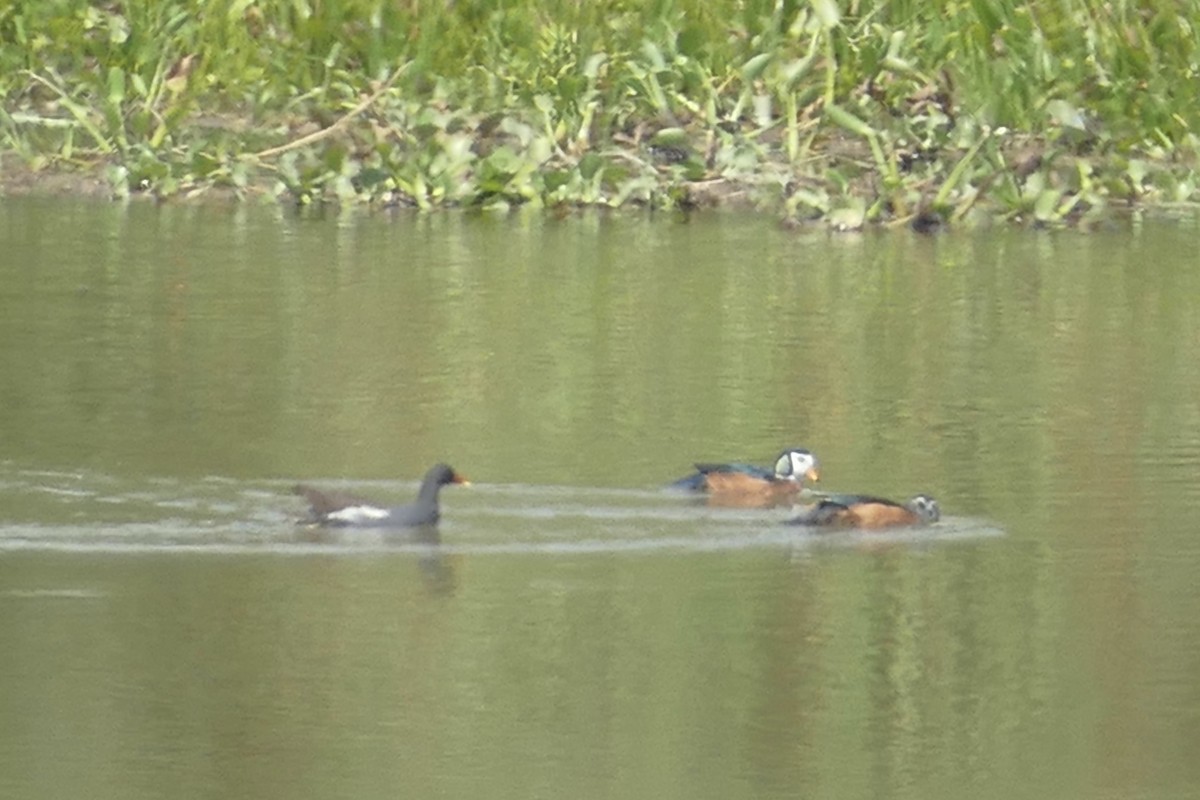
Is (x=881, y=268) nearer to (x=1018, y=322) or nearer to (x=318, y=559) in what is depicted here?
(x=1018, y=322)

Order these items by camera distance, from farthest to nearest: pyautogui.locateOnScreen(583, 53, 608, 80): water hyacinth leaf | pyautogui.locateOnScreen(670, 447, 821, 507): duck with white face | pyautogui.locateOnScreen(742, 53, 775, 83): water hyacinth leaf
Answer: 1. pyautogui.locateOnScreen(583, 53, 608, 80): water hyacinth leaf
2. pyautogui.locateOnScreen(742, 53, 775, 83): water hyacinth leaf
3. pyautogui.locateOnScreen(670, 447, 821, 507): duck with white face

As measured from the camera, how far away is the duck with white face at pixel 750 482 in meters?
11.4

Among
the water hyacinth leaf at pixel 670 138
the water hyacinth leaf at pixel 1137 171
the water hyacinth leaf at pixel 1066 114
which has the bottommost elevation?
the water hyacinth leaf at pixel 1137 171

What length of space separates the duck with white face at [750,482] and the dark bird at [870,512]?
306 millimetres

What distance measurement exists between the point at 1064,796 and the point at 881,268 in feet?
38.0

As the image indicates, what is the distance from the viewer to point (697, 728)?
824cm

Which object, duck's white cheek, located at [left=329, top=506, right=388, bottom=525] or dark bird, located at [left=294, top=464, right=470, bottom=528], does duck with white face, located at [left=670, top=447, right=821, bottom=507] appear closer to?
dark bird, located at [left=294, top=464, right=470, bottom=528]

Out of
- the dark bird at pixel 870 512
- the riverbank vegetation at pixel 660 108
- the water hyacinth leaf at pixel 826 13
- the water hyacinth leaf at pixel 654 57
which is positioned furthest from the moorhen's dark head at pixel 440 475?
the water hyacinth leaf at pixel 654 57

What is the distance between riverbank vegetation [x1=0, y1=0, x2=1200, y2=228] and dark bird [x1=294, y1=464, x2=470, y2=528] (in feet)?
35.2

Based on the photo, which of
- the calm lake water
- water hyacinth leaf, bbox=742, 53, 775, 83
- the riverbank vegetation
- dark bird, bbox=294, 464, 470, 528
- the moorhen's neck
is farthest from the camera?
water hyacinth leaf, bbox=742, 53, 775, 83

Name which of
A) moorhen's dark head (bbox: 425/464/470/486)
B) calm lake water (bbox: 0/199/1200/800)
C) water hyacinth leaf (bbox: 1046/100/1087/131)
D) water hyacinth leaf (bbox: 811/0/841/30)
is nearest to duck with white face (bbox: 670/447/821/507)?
calm lake water (bbox: 0/199/1200/800)

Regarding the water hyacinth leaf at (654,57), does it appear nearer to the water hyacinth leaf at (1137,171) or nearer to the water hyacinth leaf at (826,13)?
the water hyacinth leaf at (826,13)

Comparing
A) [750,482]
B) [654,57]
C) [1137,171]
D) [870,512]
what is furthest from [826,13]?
[870,512]

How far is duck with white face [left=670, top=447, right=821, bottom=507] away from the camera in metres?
11.4
